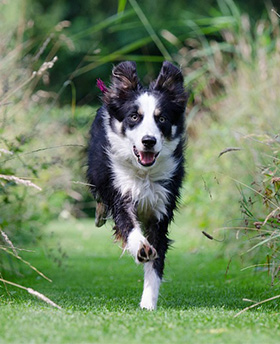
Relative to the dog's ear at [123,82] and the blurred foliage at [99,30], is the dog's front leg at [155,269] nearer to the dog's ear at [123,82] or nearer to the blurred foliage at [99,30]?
the dog's ear at [123,82]

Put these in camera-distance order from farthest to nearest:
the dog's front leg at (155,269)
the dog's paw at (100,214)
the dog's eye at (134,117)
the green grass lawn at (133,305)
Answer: the dog's paw at (100,214)
the dog's eye at (134,117)
the dog's front leg at (155,269)
the green grass lawn at (133,305)

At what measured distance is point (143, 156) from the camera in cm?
486

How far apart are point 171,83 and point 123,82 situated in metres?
0.37

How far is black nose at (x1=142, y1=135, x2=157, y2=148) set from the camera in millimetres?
4684

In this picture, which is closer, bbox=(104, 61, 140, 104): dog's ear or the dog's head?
the dog's head

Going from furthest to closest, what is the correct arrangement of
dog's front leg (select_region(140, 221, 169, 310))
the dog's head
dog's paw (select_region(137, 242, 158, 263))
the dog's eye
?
the dog's eye < the dog's head < dog's front leg (select_region(140, 221, 169, 310)) < dog's paw (select_region(137, 242, 158, 263))

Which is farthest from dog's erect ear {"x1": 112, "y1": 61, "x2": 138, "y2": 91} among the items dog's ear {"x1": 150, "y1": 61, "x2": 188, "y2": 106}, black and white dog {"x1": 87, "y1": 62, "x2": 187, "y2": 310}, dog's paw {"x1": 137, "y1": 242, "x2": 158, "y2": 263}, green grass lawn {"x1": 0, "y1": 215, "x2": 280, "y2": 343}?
green grass lawn {"x1": 0, "y1": 215, "x2": 280, "y2": 343}

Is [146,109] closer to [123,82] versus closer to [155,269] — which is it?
[123,82]

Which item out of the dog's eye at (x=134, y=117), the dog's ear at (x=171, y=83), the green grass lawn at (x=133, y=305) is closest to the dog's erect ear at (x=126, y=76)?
the dog's ear at (x=171, y=83)

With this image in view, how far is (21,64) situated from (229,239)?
291cm

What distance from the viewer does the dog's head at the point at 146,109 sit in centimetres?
481

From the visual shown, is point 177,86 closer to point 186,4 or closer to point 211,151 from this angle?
point 211,151

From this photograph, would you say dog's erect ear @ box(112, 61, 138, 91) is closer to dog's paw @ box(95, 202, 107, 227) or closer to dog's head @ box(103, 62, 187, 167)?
dog's head @ box(103, 62, 187, 167)

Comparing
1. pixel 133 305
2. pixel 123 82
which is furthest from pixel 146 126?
pixel 133 305
